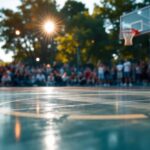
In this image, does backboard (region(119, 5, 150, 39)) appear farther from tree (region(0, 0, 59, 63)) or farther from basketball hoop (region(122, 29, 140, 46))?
tree (region(0, 0, 59, 63))

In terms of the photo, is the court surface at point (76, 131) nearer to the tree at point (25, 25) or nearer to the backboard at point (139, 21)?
the backboard at point (139, 21)

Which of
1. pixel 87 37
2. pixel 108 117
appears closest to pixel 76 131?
pixel 108 117

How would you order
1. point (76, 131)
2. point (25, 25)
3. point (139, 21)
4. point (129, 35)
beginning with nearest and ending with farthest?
point (76, 131) < point (139, 21) < point (129, 35) < point (25, 25)

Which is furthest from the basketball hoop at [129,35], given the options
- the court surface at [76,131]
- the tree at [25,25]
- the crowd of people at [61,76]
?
the tree at [25,25]

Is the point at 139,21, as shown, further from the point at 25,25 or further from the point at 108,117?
the point at 25,25

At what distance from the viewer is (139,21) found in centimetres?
2120

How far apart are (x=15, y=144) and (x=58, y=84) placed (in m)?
19.8

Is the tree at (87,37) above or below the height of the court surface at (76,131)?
above

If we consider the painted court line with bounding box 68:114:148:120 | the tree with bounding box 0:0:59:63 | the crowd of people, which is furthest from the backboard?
the tree with bounding box 0:0:59:63

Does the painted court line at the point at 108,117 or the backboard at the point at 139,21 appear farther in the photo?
the backboard at the point at 139,21

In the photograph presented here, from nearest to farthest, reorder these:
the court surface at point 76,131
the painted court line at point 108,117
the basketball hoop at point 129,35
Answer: the court surface at point 76,131
the painted court line at point 108,117
the basketball hoop at point 129,35

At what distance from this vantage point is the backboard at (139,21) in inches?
816

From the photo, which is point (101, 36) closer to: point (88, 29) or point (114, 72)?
point (88, 29)

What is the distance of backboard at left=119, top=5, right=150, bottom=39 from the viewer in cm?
2072
